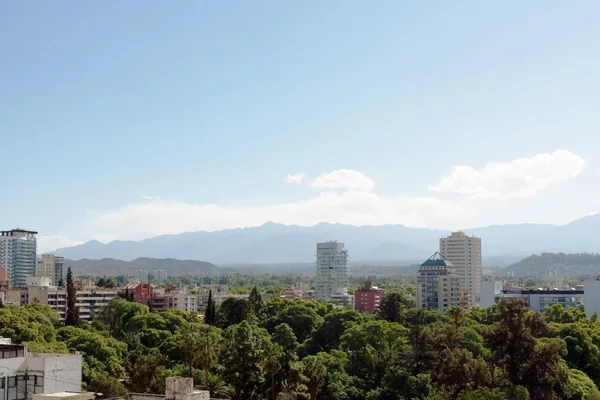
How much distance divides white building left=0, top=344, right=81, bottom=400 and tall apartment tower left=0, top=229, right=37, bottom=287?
154826 millimetres

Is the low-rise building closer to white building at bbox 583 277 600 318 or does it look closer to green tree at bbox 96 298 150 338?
green tree at bbox 96 298 150 338

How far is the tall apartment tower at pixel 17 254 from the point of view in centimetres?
17450

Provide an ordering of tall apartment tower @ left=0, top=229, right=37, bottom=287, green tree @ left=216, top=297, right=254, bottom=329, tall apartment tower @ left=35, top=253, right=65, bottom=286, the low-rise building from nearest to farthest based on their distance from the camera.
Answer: green tree @ left=216, top=297, right=254, bottom=329 → the low-rise building → tall apartment tower @ left=0, top=229, right=37, bottom=287 → tall apartment tower @ left=35, top=253, right=65, bottom=286

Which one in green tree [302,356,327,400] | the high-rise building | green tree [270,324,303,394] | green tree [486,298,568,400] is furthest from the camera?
the high-rise building

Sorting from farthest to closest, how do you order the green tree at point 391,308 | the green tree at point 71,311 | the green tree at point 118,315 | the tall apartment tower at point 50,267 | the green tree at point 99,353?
the tall apartment tower at point 50,267, the green tree at point 118,315, the green tree at point 71,311, the green tree at point 391,308, the green tree at point 99,353

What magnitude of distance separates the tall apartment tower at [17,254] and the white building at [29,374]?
Answer: 508 feet

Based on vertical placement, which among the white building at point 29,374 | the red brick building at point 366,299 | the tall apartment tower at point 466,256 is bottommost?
the red brick building at point 366,299

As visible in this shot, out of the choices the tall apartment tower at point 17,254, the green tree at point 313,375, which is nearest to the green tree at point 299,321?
the green tree at point 313,375

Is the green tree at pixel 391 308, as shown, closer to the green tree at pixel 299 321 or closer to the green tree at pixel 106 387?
the green tree at pixel 299 321

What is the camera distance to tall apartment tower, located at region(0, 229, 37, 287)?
174500mm

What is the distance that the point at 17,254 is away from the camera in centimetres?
17600

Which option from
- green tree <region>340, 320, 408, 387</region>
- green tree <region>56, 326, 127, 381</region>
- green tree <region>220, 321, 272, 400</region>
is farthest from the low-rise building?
→ green tree <region>220, 321, 272, 400</region>

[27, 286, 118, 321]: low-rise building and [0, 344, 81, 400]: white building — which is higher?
[0, 344, 81, 400]: white building

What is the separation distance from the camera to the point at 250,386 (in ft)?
134
